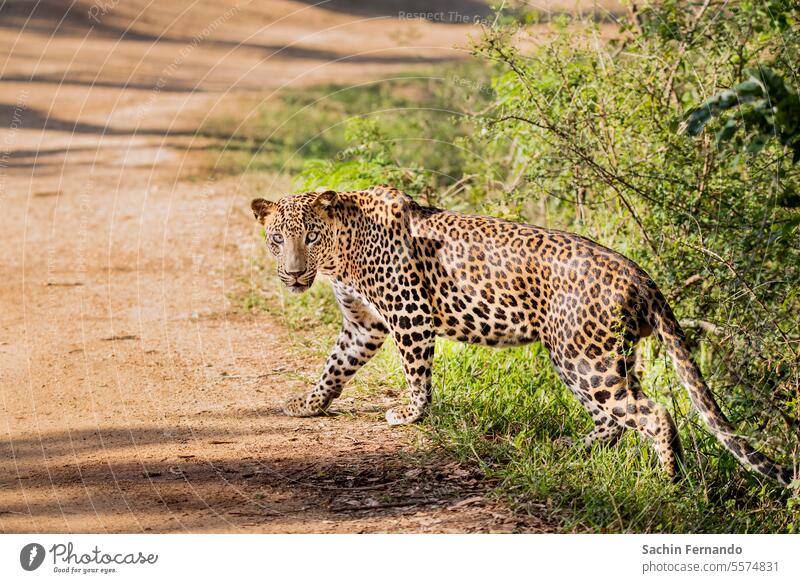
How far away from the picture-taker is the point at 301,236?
8820 mm

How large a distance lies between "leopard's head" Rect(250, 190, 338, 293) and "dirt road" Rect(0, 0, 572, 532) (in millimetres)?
1457

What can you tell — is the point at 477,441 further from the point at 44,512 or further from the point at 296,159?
the point at 296,159

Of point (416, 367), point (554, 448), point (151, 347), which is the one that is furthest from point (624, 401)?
point (151, 347)

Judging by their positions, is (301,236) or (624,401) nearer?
(624,401)

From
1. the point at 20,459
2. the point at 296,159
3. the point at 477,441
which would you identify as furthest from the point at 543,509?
the point at 296,159

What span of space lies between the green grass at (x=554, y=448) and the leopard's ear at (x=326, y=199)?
1930 mm

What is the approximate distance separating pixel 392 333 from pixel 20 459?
3.26m

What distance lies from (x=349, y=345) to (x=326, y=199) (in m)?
1.36

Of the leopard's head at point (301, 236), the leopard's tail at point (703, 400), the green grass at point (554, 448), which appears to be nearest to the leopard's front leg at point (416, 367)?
the green grass at point (554, 448)

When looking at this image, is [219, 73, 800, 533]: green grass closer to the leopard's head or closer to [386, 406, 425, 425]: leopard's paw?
[386, 406, 425, 425]: leopard's paw

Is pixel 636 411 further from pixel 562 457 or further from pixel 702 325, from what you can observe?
pixel 702 325

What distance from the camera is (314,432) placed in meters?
9.27

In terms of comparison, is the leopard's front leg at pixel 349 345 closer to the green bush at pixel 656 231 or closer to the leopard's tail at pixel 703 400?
the green bush at pixel 656 231

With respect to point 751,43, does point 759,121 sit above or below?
below
